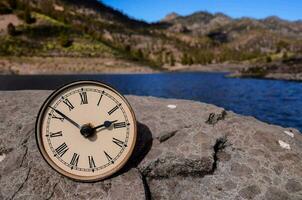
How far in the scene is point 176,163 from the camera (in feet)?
24.4

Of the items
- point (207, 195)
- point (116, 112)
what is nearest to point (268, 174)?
point (207, 195)

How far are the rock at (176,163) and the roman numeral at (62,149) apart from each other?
441mm

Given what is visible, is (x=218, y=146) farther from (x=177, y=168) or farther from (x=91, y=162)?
(x=91, y=162)

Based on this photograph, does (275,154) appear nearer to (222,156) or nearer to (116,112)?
(222,156)

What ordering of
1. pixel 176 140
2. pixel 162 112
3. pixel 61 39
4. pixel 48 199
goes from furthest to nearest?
pixel 61 39 < pixel 162 112 < pixel 176 140 < pixel 48 199

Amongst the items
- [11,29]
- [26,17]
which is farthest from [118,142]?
[26,17]

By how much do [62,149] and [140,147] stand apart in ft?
5.41

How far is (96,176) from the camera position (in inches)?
268

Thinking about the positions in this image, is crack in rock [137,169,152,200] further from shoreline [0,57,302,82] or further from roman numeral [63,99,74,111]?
shoreline [0,57,302,82]

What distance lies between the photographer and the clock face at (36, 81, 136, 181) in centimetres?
683

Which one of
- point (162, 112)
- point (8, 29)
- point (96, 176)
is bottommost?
point (8, 29)

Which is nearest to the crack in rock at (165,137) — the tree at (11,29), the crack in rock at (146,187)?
the crack in rock at (146,187)

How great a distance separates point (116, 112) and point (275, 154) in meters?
3.69

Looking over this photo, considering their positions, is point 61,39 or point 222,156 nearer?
point 222,156
